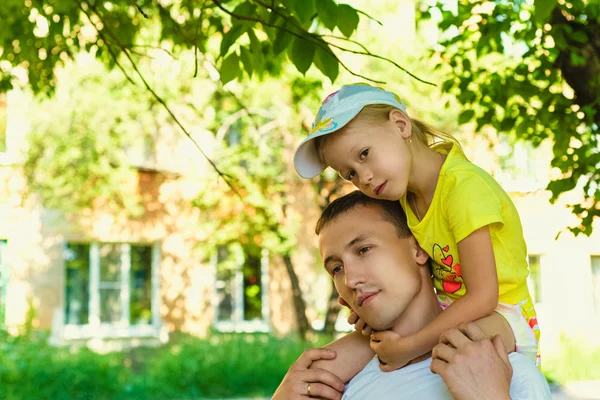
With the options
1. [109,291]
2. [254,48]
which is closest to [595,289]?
[109,291]

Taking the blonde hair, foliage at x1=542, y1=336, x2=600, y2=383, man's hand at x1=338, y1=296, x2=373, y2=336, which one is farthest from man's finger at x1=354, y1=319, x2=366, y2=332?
foliage at x1=542, y1=336, x2=600, y2=383

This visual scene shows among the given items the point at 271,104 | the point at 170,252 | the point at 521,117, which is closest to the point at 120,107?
the point at 271,104

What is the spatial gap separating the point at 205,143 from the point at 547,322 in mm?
8653

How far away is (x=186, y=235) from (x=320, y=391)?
15185mm

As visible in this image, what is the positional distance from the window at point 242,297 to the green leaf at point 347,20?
48.3 feet

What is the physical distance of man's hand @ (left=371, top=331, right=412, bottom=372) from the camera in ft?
7.33

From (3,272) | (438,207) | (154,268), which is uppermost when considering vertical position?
(154,268)

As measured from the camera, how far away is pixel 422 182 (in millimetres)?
2371

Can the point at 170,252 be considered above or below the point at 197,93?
below

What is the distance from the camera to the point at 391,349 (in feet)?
7.39

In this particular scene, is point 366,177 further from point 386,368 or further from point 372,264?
point 386,368

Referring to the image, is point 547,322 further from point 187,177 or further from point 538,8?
point 538,8

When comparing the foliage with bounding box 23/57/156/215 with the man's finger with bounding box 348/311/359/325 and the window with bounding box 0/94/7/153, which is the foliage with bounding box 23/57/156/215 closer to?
the window with bounding box 0/94/7/153

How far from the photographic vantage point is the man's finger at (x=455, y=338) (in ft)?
6.65
